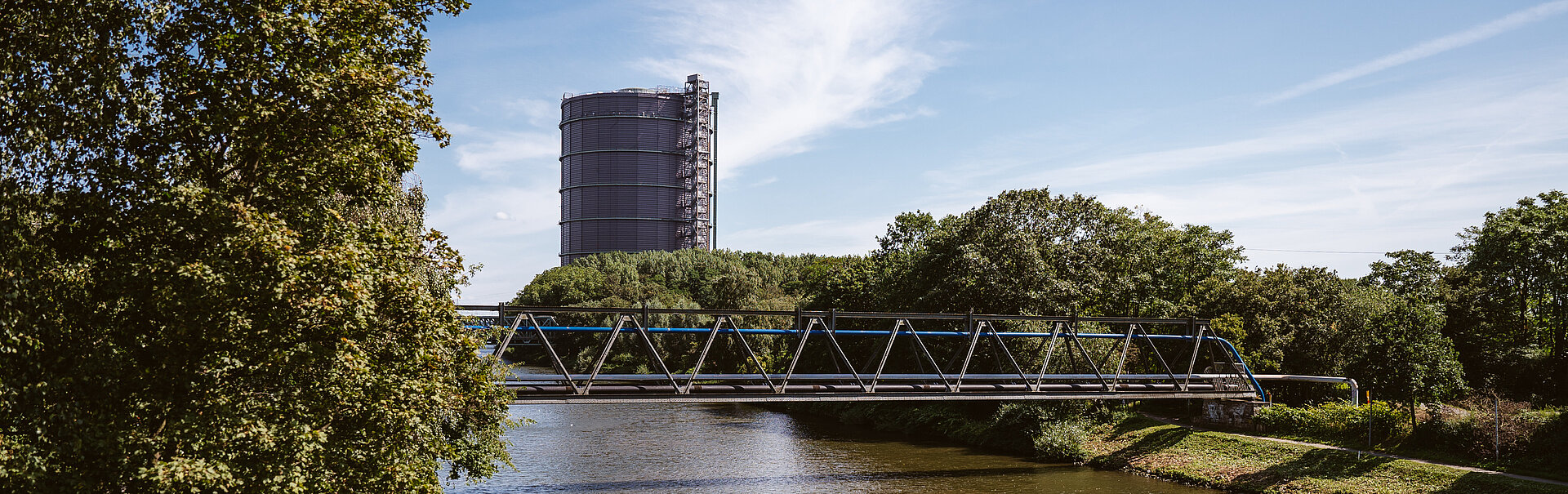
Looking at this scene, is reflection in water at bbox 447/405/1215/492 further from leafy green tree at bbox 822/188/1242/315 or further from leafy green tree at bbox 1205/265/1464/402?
leafy green tree at bbox 1205/265/1464/402

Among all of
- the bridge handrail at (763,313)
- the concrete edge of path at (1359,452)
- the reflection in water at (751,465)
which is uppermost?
the bridge handrail at (763,313)

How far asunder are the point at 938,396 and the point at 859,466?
7379 mm

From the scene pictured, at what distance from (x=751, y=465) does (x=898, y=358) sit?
19.4 metres

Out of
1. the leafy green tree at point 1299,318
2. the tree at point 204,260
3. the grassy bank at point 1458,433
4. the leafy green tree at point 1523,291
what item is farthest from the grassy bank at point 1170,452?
the tree at point 204,260

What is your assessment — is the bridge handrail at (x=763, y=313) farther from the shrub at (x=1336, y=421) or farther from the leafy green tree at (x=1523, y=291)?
the leafy green tree at (x=1523, y=291)

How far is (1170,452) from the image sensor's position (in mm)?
33250

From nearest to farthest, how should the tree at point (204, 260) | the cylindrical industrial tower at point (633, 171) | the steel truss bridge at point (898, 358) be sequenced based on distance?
the tree at point (204, 260) < the steel truss bridge at point (898, 358) < the cylindrical industrial tower at point (633, 171)

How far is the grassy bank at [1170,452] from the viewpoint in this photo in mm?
25328

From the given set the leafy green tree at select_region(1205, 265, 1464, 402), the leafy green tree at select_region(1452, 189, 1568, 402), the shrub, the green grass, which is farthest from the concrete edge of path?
the leafy green tree at select_region(1452, 189, 1568, 402)

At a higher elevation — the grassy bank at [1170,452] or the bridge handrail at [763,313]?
the bridge handrail at [763,313]

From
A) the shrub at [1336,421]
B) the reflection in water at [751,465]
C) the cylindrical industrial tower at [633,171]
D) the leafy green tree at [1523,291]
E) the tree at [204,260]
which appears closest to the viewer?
the tree at [204,260]

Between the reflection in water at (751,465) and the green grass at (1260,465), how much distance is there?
123 centimetres

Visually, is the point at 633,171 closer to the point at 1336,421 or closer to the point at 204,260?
the point at 1336,421

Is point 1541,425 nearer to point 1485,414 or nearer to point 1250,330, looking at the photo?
point 1485,414
